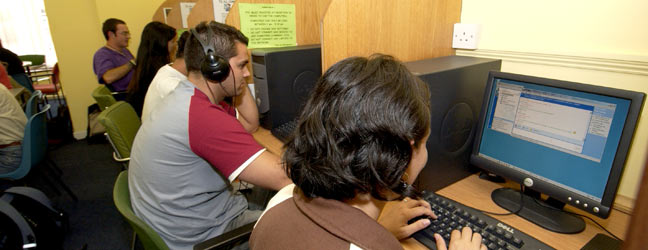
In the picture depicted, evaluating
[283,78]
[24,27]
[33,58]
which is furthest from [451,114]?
[24,27]

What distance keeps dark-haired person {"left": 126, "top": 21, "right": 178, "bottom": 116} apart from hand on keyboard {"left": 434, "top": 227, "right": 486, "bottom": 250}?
2.16 m

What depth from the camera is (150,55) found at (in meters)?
2.36

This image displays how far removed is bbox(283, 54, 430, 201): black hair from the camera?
0.61 m

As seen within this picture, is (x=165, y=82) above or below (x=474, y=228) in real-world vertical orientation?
above

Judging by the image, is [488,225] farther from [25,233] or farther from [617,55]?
[25,233]

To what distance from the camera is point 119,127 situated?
138 centimetres

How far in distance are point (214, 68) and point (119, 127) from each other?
527mm

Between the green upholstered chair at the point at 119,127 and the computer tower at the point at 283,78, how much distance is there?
563 millimetres

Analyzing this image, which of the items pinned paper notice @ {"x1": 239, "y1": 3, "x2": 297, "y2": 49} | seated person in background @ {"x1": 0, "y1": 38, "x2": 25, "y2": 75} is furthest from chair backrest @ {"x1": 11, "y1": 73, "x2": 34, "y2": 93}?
pinned paper notice @ {"x1": 239, "y1": 3, "x2": 297, "y2": 49}

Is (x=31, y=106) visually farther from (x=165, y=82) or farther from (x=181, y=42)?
(x=181, y=42)

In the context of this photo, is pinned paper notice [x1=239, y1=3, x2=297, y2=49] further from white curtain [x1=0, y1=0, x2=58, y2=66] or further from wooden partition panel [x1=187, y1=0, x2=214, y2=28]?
white curtain [x1=0, y1=0, x2=58, y2=66]

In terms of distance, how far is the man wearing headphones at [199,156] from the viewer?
40.4 inches

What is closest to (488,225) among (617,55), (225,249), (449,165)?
(449,165)

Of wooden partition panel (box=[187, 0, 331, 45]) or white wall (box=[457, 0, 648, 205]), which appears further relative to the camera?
wooden partition panel (box=[187, 0, 331, 45])
